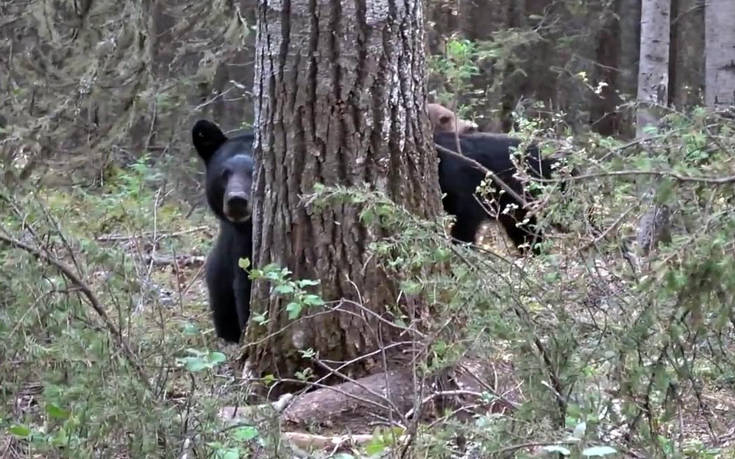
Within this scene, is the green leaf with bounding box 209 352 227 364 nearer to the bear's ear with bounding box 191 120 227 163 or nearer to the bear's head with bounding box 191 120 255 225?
the bear's head with bounding box 191 120 255 225

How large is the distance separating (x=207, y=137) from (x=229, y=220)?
33.0 inches

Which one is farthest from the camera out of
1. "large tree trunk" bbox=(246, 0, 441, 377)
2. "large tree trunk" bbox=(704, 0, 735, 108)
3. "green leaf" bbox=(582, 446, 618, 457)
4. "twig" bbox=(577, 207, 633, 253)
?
"large tree trunk" bbox=(704, 0, 735, 108)

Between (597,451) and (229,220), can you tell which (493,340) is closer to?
(597,451)

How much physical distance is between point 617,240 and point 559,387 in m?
0.58

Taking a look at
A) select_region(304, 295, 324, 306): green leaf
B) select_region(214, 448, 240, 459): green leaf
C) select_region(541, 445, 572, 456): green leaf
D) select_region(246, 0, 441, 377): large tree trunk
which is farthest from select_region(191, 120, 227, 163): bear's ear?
select_region(541, 445, 572, 456): green leaf

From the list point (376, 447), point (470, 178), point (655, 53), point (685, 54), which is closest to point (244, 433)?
point (376, 447)

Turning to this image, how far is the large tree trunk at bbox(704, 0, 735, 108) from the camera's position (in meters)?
11.1

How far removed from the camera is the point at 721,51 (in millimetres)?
11141

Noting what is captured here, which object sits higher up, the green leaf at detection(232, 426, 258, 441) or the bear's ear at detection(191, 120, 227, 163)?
the bear's ear at detection(191, 120, 227, 163)

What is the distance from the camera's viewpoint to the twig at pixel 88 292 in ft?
13.4

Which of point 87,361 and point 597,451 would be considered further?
point 87,361

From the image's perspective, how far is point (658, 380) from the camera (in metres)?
3.46

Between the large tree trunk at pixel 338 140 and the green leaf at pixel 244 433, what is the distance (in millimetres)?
1534

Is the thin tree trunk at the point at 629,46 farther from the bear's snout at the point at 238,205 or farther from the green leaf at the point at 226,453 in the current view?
the green leaf at the point at 226,453
